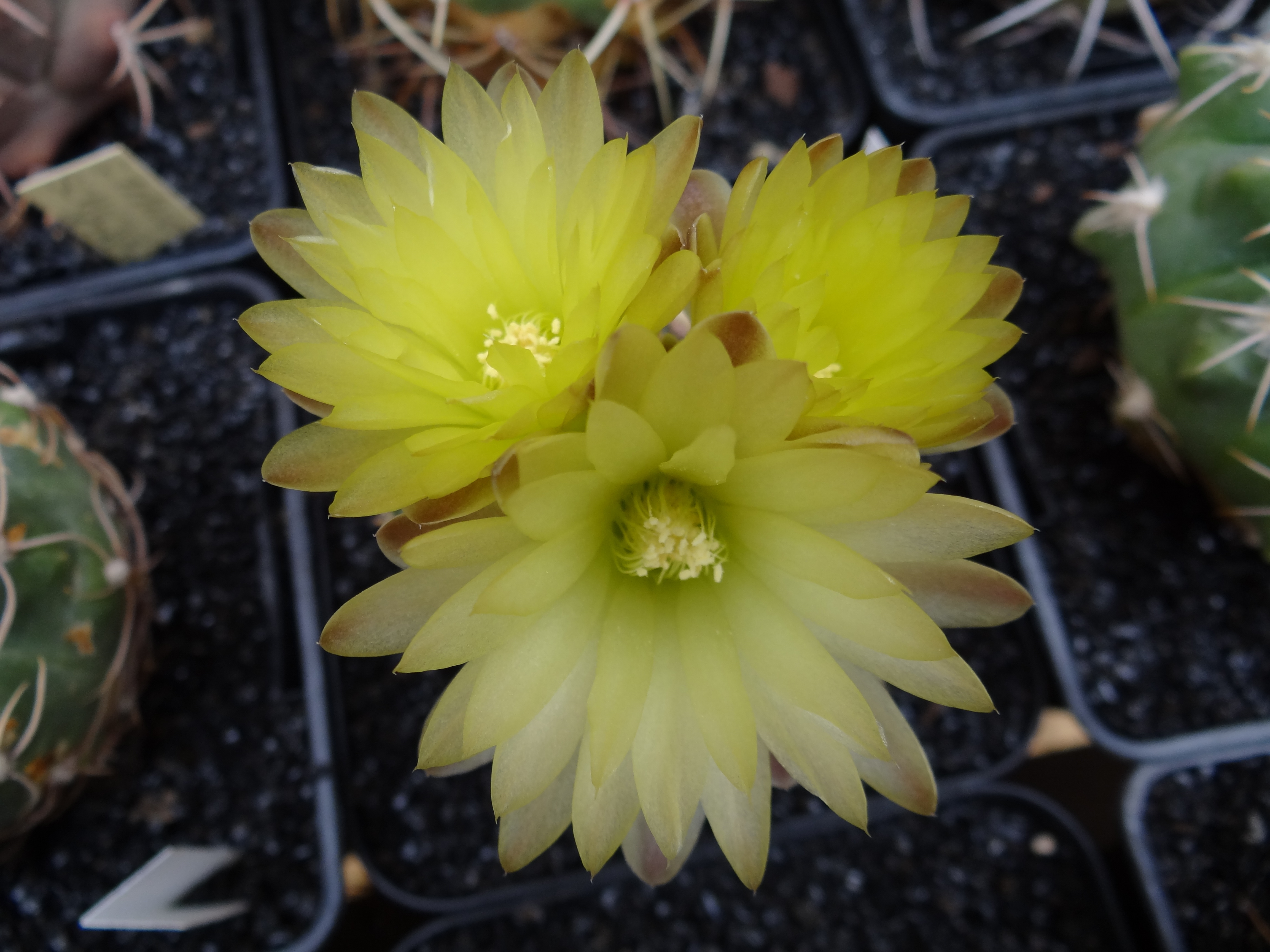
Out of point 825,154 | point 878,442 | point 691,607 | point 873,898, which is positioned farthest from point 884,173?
point 873,898

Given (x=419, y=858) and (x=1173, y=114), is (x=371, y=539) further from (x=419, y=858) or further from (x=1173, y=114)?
(x=1173, y=114)

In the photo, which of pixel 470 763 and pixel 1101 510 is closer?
pixel 470 763

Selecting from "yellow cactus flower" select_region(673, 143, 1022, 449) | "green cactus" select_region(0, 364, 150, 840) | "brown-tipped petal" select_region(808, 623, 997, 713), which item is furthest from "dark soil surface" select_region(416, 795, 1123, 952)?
"yellow cactus flower" select_region(673, 143, 1022, 449)

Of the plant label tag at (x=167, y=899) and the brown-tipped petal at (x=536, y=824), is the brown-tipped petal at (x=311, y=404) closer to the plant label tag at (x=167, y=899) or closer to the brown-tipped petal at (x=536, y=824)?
the brown-tipped petal at (x=536, y=824)

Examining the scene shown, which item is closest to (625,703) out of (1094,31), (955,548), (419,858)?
(955,548)

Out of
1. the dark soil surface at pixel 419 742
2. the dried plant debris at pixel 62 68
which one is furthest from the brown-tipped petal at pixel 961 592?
the dried plant debris at pixel 62 68

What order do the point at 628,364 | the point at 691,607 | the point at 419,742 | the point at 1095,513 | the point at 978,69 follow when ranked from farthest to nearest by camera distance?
1. the point at 978,69
2. the point at 1095,513
3. the point at 419,742
4. the point at 691,607
5. the point at 628,364

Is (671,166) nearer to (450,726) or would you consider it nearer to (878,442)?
(878,442)
